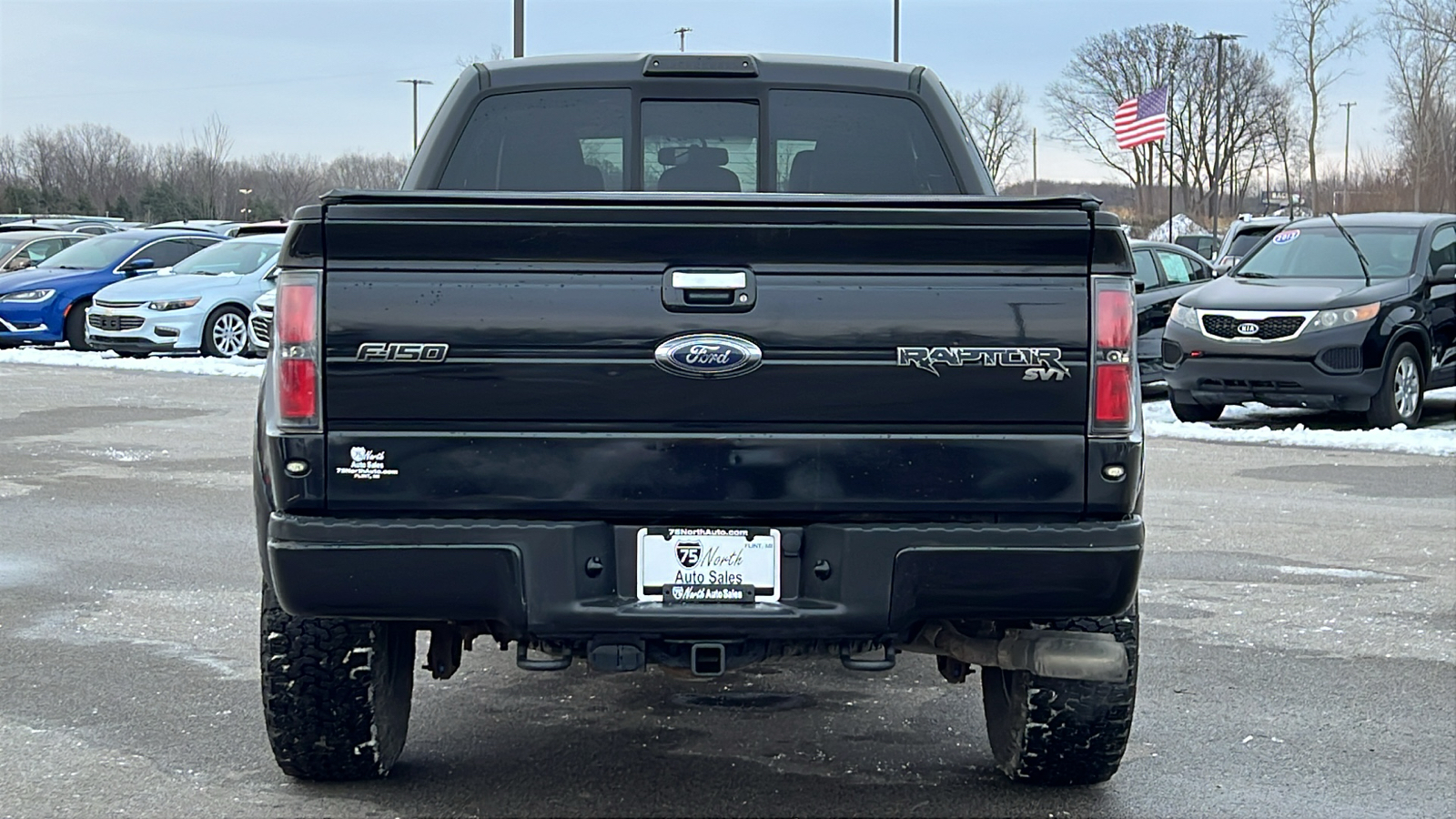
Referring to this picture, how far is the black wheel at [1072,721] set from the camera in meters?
4.10

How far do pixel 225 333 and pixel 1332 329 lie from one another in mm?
12749

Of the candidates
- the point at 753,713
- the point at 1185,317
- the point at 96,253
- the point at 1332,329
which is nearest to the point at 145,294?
the point at 96,253

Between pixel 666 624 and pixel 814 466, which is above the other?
pixel 814 466

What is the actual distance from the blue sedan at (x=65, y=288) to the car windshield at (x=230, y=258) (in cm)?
149

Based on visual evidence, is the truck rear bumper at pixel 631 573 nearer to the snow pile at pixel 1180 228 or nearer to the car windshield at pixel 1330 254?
the car windshield at pixel 1330 254

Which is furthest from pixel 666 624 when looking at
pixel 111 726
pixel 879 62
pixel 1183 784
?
pixel 879 62

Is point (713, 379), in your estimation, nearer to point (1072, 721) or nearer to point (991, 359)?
point (991, 359)

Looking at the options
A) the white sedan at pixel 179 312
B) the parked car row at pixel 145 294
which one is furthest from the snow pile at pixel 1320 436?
the white sedan at pixel 179 312

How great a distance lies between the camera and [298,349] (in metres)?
3.49

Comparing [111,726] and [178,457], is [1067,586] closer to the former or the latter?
[111,726]

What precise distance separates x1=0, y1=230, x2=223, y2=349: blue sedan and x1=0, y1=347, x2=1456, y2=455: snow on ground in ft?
12.3

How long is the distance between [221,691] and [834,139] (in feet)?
8.68

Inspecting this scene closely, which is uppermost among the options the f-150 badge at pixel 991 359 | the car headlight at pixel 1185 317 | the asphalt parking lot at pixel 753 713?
the car headlight at pixel 1185 317

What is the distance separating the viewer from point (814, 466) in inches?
139
